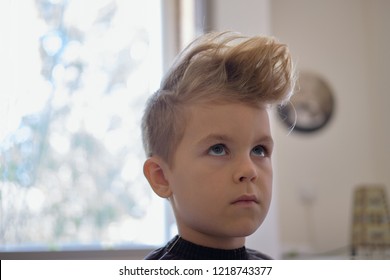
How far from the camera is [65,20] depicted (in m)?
1.08

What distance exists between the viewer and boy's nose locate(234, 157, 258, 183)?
0.53 meters

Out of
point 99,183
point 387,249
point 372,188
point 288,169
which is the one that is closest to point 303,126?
point 288,169

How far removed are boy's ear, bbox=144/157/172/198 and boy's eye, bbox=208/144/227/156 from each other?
3.0 inches

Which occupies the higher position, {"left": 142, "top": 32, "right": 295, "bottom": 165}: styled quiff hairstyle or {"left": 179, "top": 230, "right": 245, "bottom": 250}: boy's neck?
{"left": 142, "top": 32, "right": 295, "bottom": 165}: styled quiff hairstyle

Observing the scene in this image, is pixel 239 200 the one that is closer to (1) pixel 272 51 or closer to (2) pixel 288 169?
(1) pixel 272 51

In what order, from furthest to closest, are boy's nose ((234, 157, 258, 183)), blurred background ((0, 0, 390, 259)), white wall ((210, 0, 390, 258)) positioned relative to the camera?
white wall ((210, 0, 390, 258))
blurred background ((0, 0, 390, 259))
boy's nose ((234, 157, 258, 183))

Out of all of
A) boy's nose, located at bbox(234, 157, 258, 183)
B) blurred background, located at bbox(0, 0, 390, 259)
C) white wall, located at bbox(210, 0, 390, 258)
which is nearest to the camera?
boy's nose, located at bbox(234, 157, 258, 183)

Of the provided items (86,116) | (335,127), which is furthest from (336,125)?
(86,116)

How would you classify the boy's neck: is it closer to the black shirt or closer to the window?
the black shirt

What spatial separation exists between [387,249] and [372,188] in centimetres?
28

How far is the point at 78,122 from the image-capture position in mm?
1118

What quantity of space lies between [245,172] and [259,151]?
0.05m

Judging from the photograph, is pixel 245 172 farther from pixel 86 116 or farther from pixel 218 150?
pixel 86 116

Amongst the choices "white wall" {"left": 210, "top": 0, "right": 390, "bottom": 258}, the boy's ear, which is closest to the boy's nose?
the boy's ear
